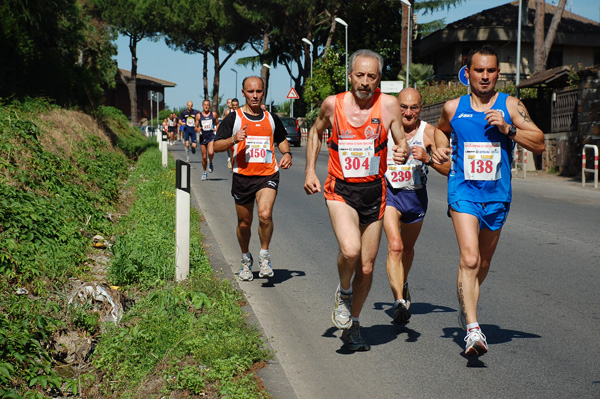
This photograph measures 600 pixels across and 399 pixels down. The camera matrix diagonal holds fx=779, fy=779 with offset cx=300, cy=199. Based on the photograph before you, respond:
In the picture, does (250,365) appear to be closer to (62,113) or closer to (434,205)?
(434,205)

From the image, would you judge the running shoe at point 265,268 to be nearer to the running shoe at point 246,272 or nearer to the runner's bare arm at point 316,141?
the running shoe at point 246,272

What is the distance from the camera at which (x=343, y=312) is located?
541 cm

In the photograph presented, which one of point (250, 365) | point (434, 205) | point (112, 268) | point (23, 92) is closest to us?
point (250, 365)

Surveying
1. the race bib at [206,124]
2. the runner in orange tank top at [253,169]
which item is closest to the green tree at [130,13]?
the race bib at [206,124]

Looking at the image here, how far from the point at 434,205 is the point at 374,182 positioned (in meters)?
9.68

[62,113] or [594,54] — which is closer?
[62,113]

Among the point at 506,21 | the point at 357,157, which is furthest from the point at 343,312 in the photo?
the point at 506,21

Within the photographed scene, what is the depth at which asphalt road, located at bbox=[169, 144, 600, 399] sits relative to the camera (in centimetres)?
481

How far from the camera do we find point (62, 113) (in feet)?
61.8

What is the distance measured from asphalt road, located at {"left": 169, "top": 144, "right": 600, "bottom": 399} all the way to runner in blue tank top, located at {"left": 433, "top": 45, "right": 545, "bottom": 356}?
50 cm

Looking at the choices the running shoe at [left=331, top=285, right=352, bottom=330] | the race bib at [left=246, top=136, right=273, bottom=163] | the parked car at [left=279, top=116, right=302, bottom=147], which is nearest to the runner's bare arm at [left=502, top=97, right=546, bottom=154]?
the running shoe at [left=331, top=285, right=352, bottom=330]

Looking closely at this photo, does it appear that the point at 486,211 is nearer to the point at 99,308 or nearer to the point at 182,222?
the point at 99,308

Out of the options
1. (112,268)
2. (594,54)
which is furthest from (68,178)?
(594,54)

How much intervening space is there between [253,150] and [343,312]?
9.92ft
